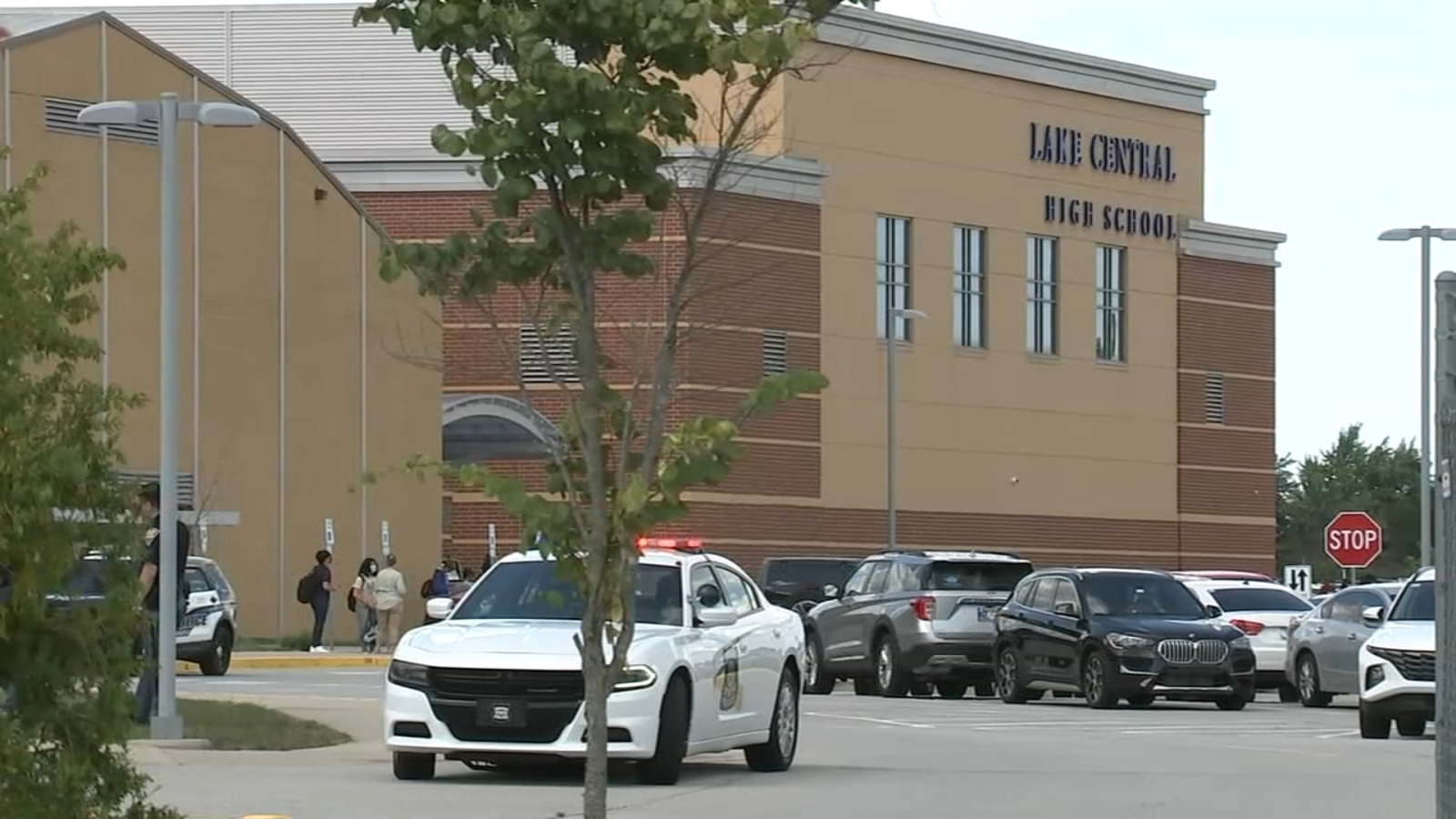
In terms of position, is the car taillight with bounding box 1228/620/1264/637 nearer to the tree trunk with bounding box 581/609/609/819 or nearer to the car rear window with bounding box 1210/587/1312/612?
the car rear window with bounding box 1210/587/1312/612

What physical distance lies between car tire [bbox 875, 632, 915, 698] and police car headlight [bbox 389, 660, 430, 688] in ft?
54.3

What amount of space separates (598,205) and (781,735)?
1111 centimetres

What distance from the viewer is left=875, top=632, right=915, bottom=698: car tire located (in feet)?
115

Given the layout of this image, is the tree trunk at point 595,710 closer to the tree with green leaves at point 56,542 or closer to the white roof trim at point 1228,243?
the tree with green leaves at point 56,542

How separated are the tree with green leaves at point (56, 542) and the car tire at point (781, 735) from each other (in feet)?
37.0

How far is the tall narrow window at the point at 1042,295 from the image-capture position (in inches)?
2714

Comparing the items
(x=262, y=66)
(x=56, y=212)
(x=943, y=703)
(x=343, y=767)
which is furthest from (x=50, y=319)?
(x=262, y=66)

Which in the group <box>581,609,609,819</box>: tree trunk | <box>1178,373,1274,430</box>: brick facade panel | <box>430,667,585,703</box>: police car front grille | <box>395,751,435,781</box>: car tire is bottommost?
<box>395,751,435,781</box>: car tire

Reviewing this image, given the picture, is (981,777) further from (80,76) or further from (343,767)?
(80,76)

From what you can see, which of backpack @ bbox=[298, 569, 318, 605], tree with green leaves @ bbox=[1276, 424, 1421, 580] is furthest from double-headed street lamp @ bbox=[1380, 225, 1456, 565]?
tree with green leaves @ bbox=[1276, 424, 1421, 580]

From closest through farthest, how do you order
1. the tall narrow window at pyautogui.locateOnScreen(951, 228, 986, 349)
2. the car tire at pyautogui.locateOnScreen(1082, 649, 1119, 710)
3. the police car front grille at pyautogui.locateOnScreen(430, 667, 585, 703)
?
the police car front grille at pyautogui.locateOnScreen(430, 667, 585, 703)
the car tire at pyautogui.locateOnScreen(1082, 649, 1119, 710)
the tall narrow window at pyautogui.locateOnScreen(951, 228, 986, 349)

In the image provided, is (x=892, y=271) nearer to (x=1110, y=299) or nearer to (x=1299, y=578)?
(x=1110, y=299)

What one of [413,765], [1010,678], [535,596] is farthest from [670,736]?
[1010,678]

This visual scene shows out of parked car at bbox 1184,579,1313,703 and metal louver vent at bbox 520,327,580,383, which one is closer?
metal louver vent at bbox 520,327,580,383
